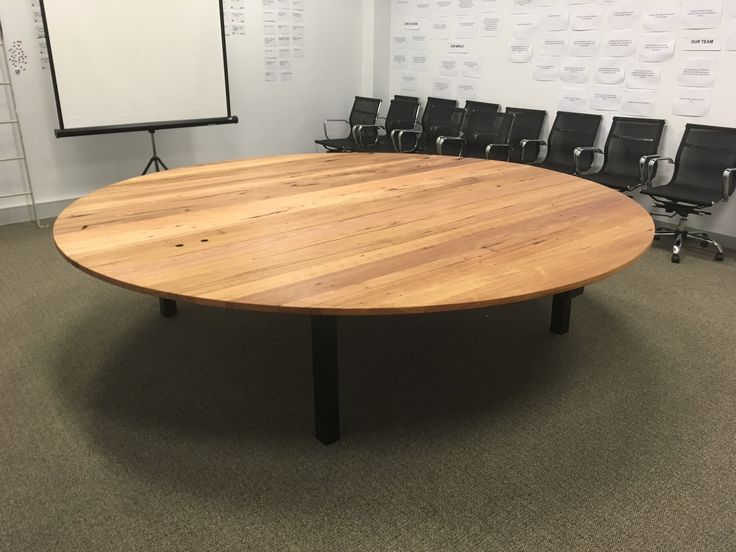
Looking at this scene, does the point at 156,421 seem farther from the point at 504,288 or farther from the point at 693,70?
the point at 693,70

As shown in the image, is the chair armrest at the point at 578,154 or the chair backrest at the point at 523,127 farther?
the chair backrest at the point at 523,127

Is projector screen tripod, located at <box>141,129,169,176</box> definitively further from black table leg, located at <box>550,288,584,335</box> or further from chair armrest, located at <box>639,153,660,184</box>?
chair armrest, located at <box>639,153,660,184</box>

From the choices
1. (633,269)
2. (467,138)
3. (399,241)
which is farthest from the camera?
(467,138)

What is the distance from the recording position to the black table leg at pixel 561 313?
2.78m

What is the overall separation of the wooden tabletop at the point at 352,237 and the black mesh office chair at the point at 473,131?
2.25 meters

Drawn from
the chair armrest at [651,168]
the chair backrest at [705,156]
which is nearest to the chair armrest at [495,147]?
the chair armrest at [651,168]

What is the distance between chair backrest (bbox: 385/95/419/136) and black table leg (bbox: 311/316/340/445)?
436cm

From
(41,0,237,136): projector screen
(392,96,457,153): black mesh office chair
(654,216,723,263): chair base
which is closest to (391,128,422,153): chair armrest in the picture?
(392,96,457,153): black mesh office chair

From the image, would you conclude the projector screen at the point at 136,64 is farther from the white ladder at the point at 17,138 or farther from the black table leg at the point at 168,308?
the black table leg at the point at 168,308

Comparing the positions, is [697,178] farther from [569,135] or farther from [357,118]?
[357,118]

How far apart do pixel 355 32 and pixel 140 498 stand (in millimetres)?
5714

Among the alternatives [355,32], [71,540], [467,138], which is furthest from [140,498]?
[355,32]

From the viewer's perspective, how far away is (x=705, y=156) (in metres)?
4.10

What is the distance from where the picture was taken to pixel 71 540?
162cm
